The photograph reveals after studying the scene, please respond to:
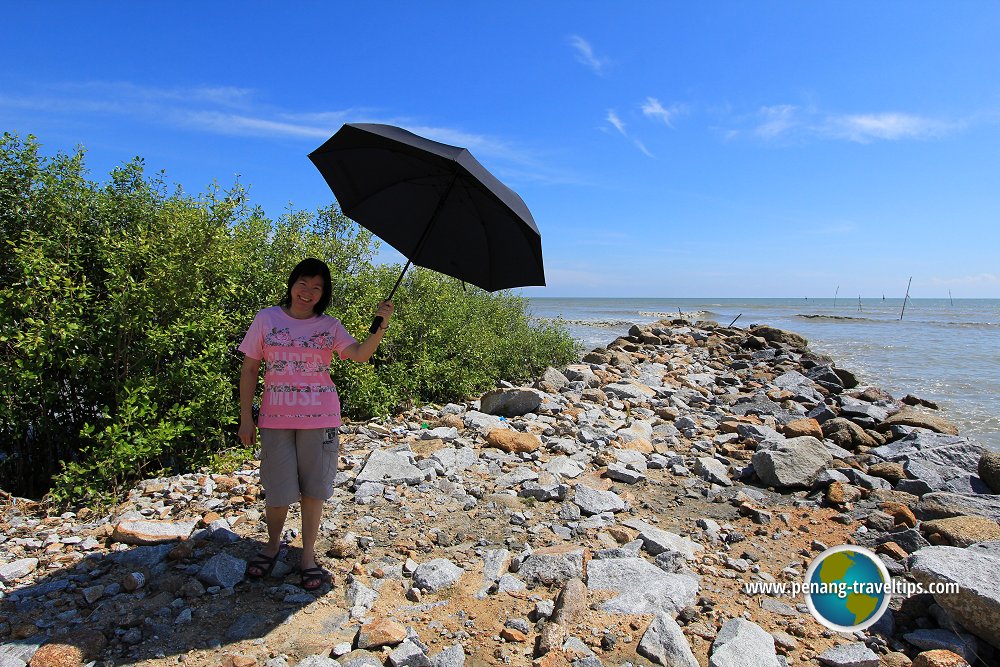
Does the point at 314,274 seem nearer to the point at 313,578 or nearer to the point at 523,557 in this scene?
the point at 313,578

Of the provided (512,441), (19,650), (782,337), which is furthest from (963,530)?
(782,337)

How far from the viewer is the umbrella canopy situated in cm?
353

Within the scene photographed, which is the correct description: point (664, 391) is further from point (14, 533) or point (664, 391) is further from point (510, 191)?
point (14, 533)

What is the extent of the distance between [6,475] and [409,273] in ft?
16.5

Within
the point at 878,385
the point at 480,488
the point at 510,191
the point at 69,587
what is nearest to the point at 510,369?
the point at 480,488

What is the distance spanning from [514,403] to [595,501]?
3004 millimetres

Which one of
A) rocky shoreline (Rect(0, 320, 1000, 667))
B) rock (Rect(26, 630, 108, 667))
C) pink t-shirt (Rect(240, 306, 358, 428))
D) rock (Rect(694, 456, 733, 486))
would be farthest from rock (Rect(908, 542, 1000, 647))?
rock (Rect(26, 630, 108, 667))

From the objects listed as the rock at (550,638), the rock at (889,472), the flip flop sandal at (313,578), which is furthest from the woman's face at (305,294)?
the rock at (889,472)

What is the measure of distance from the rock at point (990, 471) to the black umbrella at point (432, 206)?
6052 mm

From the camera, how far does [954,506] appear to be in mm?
5223

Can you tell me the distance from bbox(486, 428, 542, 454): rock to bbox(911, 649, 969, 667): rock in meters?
3.78

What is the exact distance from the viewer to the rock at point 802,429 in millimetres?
7871

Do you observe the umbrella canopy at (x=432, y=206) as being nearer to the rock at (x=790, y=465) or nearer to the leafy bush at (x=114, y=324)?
the leafy bush at (x=114, y=324)

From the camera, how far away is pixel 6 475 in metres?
4.95
